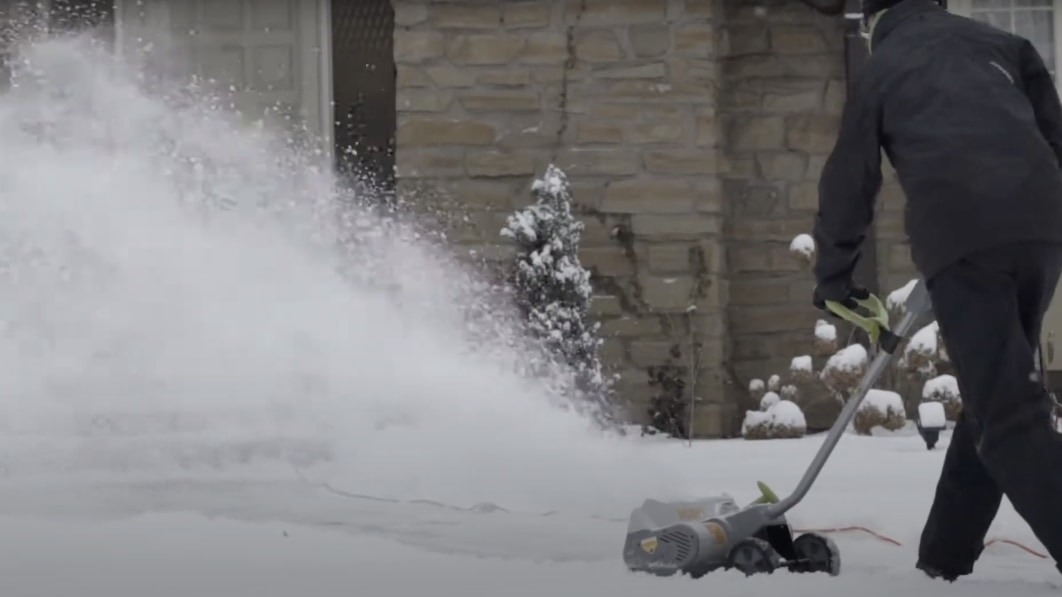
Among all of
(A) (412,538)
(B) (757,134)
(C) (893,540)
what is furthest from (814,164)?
(A) (412,538)

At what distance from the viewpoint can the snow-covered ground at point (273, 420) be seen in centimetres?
498

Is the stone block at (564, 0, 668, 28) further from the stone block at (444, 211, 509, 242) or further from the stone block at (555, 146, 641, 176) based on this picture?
the stone block at (444, 211, 509, 242)

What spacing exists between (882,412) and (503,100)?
286cm

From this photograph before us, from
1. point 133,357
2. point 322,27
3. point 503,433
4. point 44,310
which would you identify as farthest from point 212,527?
point 322,27

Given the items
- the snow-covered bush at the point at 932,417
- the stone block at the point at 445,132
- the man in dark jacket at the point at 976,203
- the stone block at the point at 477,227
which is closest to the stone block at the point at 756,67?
the stone block at the point at 445,132

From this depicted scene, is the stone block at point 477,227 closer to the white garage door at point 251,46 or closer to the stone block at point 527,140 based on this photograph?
the stone block at point 527,140

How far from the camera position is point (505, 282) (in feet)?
31.6

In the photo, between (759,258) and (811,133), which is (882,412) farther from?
(811,133)

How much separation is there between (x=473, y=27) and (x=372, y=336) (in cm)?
209

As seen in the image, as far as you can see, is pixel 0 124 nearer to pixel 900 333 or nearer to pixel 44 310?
pixel 44 310

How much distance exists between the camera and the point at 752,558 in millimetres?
4508

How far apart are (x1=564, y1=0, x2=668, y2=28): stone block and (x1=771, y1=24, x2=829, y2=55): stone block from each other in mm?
788

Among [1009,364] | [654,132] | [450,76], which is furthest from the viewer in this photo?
[450,76]

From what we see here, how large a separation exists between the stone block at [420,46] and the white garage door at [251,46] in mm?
632
